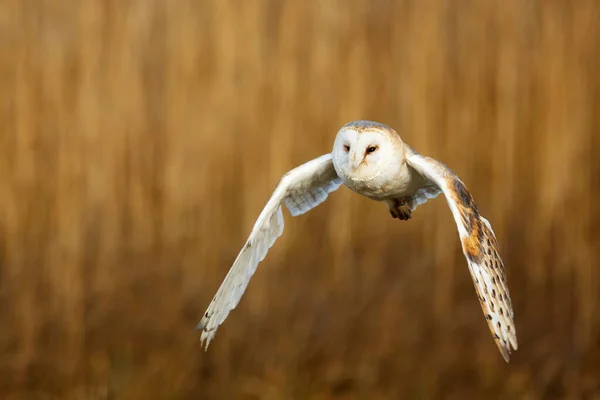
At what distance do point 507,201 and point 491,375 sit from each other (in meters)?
0.50

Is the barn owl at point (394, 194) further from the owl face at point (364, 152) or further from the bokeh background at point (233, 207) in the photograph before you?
the bokeh background at point (233, 207)

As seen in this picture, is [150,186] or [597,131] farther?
[597,131]

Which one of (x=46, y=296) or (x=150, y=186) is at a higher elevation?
(x=150, y=186)

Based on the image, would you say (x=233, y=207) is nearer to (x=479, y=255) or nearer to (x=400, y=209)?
(x=400, y=209)

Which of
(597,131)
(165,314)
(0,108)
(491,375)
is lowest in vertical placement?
(491,375)

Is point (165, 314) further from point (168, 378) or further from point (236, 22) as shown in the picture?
point (236, 22)

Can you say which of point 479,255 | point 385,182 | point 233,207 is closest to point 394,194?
point 385,182

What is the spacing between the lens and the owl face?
65.3 inches

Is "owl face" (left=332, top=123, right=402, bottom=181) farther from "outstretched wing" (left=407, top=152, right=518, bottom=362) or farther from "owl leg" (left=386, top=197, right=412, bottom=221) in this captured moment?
"owl leg" (left=386, top=197, right=412, bottom=221)

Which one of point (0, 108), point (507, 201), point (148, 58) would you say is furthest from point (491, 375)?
point (0, 108)

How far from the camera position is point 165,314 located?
3053 mm

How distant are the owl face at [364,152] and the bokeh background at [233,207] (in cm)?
130

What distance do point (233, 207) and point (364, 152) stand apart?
144 centimetres

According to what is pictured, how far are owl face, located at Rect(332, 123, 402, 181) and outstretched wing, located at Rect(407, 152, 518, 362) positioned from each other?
0.07 meters
